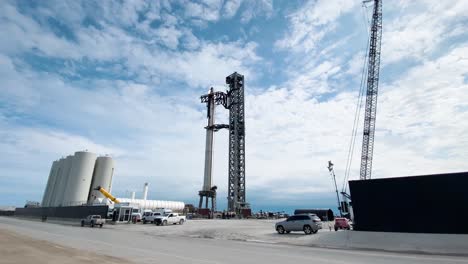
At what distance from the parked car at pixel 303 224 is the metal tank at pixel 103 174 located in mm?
66144

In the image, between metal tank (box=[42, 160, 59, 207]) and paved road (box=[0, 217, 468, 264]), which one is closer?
paved road (box=[0, 217, 468, 264])

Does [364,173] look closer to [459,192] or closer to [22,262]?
[459,192]

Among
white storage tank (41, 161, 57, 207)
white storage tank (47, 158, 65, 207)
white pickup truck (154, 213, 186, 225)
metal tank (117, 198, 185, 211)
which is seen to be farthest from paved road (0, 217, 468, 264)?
white storage tank (41, 161, 57, 207)

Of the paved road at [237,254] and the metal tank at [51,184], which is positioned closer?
the paved road at [237,254]

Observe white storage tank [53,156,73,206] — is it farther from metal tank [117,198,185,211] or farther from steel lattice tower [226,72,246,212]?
steel lattice tower [226,72,246,212]

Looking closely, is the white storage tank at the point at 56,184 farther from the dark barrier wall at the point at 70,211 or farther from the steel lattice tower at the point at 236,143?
the steel lattice tower at the point at 236,143

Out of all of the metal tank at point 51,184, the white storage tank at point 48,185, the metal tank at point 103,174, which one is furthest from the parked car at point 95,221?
Result: the white storage tank at point 48,185

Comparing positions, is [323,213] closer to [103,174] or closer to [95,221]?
[95,221]

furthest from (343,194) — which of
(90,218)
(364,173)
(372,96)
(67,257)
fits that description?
(67,257)

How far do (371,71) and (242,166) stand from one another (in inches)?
1693

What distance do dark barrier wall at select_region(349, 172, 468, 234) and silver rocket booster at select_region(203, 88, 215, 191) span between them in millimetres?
59879

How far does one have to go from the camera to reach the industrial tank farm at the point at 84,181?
80.8 m

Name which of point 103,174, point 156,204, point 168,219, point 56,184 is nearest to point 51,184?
point 56,184

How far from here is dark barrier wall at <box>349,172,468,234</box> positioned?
21.5 metres
